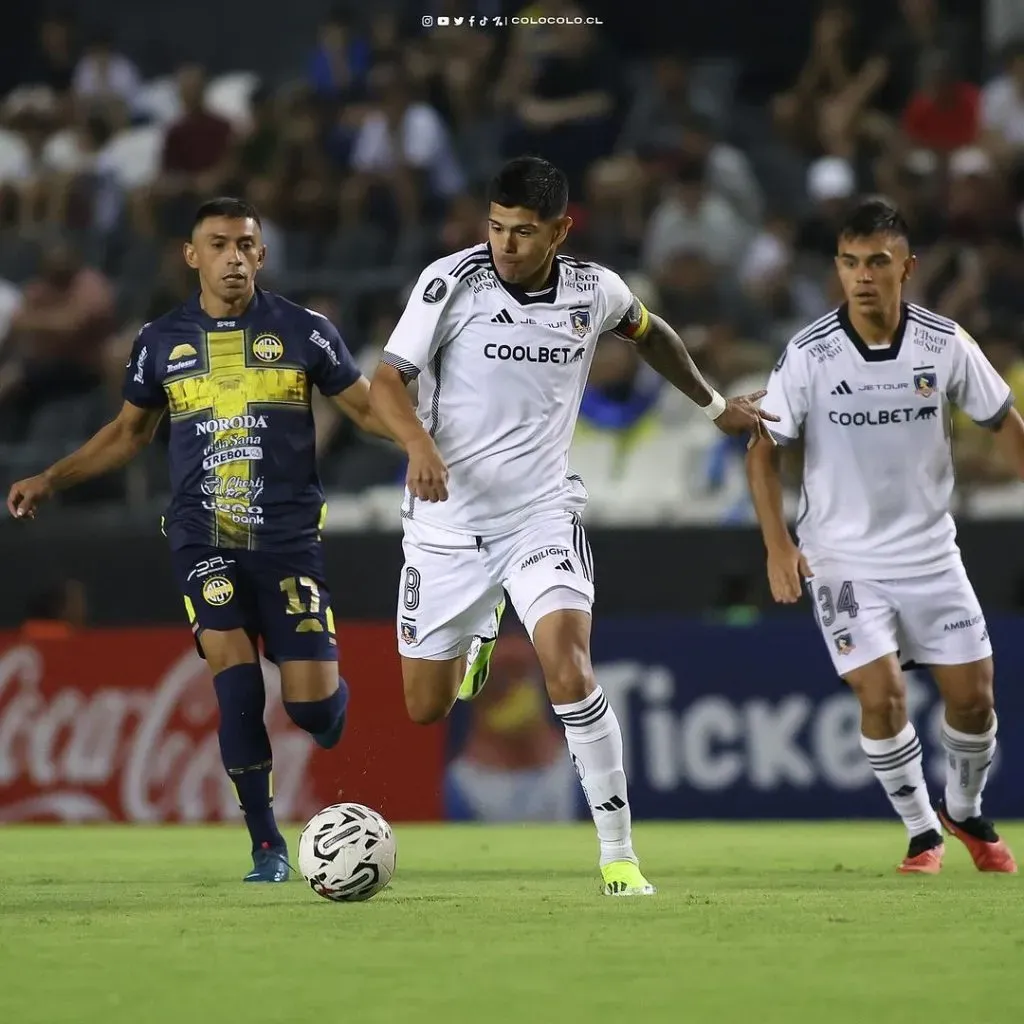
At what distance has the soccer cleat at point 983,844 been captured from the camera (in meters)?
8.89

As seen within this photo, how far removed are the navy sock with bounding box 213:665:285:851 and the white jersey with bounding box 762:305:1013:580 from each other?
2423mm

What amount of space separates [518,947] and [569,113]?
1254 centimetres

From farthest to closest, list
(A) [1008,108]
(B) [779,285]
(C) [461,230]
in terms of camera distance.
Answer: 1. (A) [1008,108]
2. (C) [461,230]
3. (B) [779,285]

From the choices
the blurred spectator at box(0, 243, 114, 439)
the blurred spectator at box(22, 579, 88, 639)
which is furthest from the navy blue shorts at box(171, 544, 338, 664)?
the blurred spectator at box(0, 243, 114, 439)

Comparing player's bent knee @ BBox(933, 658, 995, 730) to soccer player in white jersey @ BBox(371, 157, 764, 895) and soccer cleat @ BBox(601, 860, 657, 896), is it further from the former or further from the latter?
soccer cleat @ BBox(601, 860, 657, 896)

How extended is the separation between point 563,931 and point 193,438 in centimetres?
→ 325

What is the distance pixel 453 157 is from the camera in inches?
705

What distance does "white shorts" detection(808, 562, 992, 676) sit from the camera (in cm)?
892

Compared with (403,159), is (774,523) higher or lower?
lower

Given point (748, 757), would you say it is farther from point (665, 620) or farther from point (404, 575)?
point (404, 575)

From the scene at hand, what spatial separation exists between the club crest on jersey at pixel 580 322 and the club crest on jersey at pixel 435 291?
0.48 m

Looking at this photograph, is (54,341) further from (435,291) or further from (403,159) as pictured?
(435,291)

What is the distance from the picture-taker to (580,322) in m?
7.94

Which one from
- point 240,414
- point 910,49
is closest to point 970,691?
point 240,414
